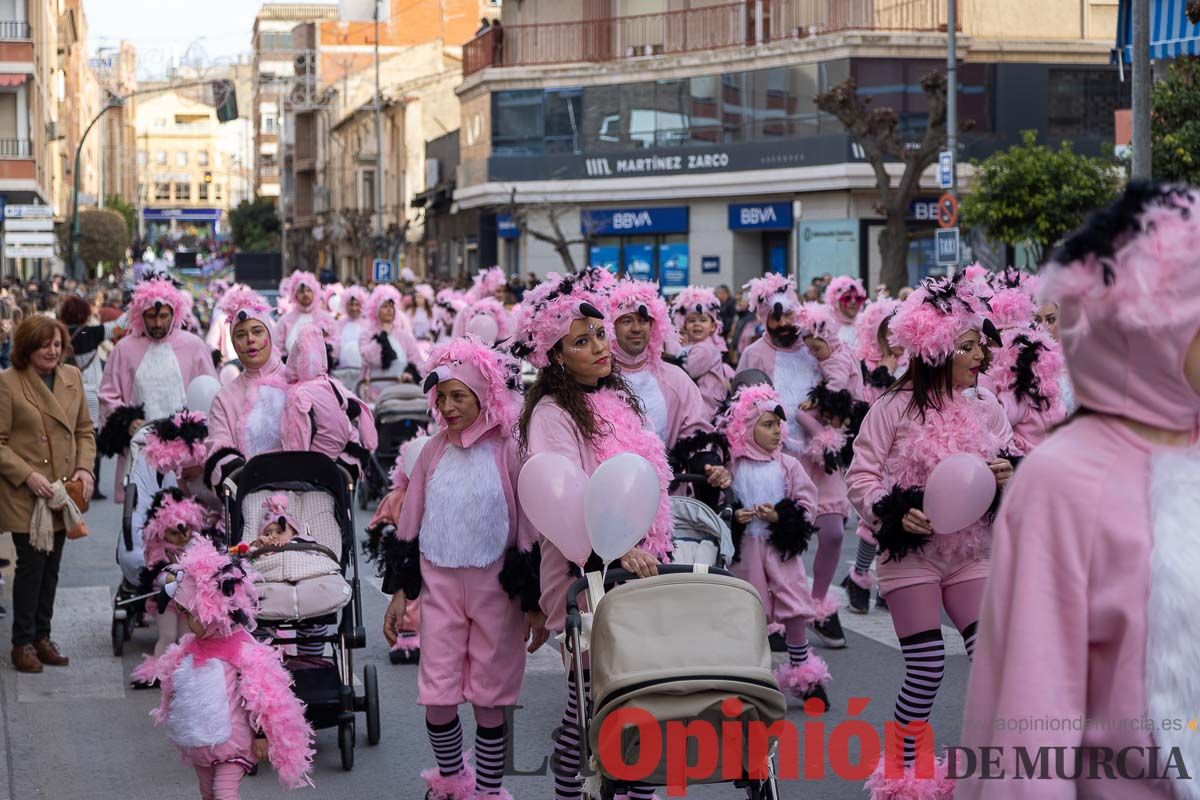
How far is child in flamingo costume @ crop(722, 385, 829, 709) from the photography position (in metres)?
8.03

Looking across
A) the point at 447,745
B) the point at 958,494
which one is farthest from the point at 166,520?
the point at 958,494

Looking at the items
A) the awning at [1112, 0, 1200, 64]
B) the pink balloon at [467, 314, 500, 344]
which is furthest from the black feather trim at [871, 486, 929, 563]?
the pink balloon at [467, 314, 500, 344]

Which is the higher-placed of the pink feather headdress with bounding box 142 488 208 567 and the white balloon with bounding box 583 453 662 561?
the white balloon with bounding box 583 453 662 561

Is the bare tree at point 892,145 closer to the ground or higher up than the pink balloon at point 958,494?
higher up

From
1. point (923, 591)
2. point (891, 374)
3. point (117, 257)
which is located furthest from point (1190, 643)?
point (117, 257)

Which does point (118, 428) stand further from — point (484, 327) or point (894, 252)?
point (894, 252)

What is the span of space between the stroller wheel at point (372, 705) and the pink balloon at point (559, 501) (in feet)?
7.73

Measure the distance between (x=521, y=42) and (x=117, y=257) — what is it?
150 feet

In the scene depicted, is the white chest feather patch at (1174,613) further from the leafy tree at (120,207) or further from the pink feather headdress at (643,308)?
the leafy tree at (120,207)

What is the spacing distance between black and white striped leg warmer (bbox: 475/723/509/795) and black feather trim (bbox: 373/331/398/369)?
35.8 ft

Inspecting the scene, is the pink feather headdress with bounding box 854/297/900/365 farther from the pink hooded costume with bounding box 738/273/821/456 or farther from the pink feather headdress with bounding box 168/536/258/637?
the pink feather headdress with bounding box 168/536/258/637

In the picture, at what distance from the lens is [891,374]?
11.3m

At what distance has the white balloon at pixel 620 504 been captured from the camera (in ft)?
16.8

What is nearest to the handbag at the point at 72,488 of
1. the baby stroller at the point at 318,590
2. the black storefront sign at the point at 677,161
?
the baby stroller at the point at 318,590
